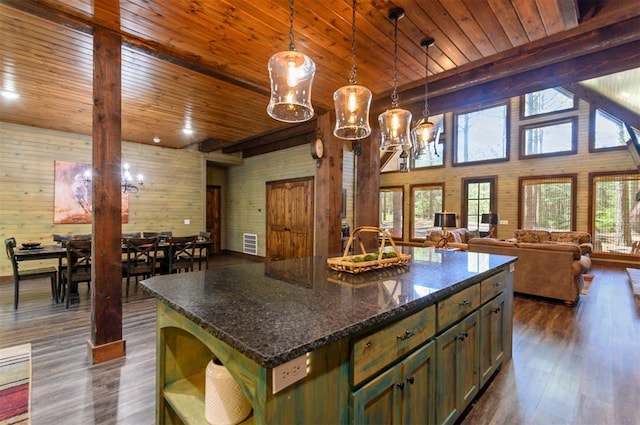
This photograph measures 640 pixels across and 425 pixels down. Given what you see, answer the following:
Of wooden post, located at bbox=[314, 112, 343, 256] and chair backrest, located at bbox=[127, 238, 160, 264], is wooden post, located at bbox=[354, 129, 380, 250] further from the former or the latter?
chair backrest, located at bbox=[127, 238, 160, 264]

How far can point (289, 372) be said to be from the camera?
0.88 metres

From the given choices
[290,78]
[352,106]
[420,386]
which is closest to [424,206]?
[352,106]

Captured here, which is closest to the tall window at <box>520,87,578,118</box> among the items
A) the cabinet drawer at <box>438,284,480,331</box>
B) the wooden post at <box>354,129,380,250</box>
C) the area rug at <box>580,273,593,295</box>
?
the area rug at <box>580,273,593,295</box>

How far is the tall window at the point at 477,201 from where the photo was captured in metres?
9.02

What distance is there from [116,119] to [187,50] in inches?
37.8

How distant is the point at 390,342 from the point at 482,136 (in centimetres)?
983

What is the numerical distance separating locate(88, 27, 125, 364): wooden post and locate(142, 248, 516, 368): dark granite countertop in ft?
4.26

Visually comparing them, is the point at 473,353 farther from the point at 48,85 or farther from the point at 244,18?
the point at 48,85

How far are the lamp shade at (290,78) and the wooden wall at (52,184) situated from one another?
20.2ft

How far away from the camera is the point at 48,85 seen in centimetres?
391

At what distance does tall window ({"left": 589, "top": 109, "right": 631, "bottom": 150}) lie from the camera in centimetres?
704

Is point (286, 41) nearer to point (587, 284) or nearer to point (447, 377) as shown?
point (447, 377)

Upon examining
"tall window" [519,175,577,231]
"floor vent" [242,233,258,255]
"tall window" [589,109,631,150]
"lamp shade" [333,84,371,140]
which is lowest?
"floor vent" [242,233,258,255]

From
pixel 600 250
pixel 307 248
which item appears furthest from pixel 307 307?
pixel 600 250
